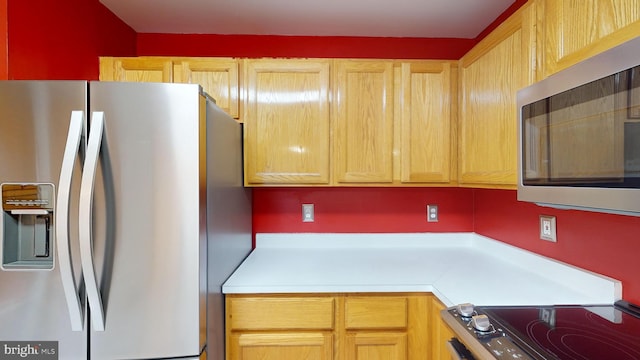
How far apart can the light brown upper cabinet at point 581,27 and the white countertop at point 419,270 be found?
85 centimetres

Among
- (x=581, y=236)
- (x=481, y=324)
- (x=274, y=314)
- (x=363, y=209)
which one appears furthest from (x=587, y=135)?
(x=363, y=209)

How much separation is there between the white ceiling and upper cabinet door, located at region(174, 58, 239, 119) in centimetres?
34

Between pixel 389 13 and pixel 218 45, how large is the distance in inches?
44.1

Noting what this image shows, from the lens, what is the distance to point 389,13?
5.86ft

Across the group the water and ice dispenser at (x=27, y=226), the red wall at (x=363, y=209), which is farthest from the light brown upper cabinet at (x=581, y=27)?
the water and ice dispenser at (x=27, y=226)

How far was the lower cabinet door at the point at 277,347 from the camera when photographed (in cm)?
135

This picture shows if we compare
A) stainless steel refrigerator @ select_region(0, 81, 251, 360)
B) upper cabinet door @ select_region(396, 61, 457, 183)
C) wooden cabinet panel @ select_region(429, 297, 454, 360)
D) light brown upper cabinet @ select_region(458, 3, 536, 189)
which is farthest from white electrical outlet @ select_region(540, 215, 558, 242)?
stainless steel refrigerator @ select_region(0, 81, 251, 360)

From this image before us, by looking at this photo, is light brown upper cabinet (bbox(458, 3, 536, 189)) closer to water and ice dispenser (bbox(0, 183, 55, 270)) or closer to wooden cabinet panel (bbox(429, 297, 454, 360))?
wooden cabinet panel (bbox(429, 297, 454, 360))

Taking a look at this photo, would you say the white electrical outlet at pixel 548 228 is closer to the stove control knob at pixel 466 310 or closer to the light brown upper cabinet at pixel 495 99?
the light brown upper cabinet at pixel 495 99

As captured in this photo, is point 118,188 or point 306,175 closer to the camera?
point 118,188

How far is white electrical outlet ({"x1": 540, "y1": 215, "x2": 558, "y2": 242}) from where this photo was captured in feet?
4.59

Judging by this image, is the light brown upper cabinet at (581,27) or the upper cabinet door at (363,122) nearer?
the light brown upper cabinet at (581,27)

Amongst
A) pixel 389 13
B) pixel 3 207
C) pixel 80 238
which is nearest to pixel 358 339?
pixel 80 238

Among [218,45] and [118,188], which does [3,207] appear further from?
[218,45]
